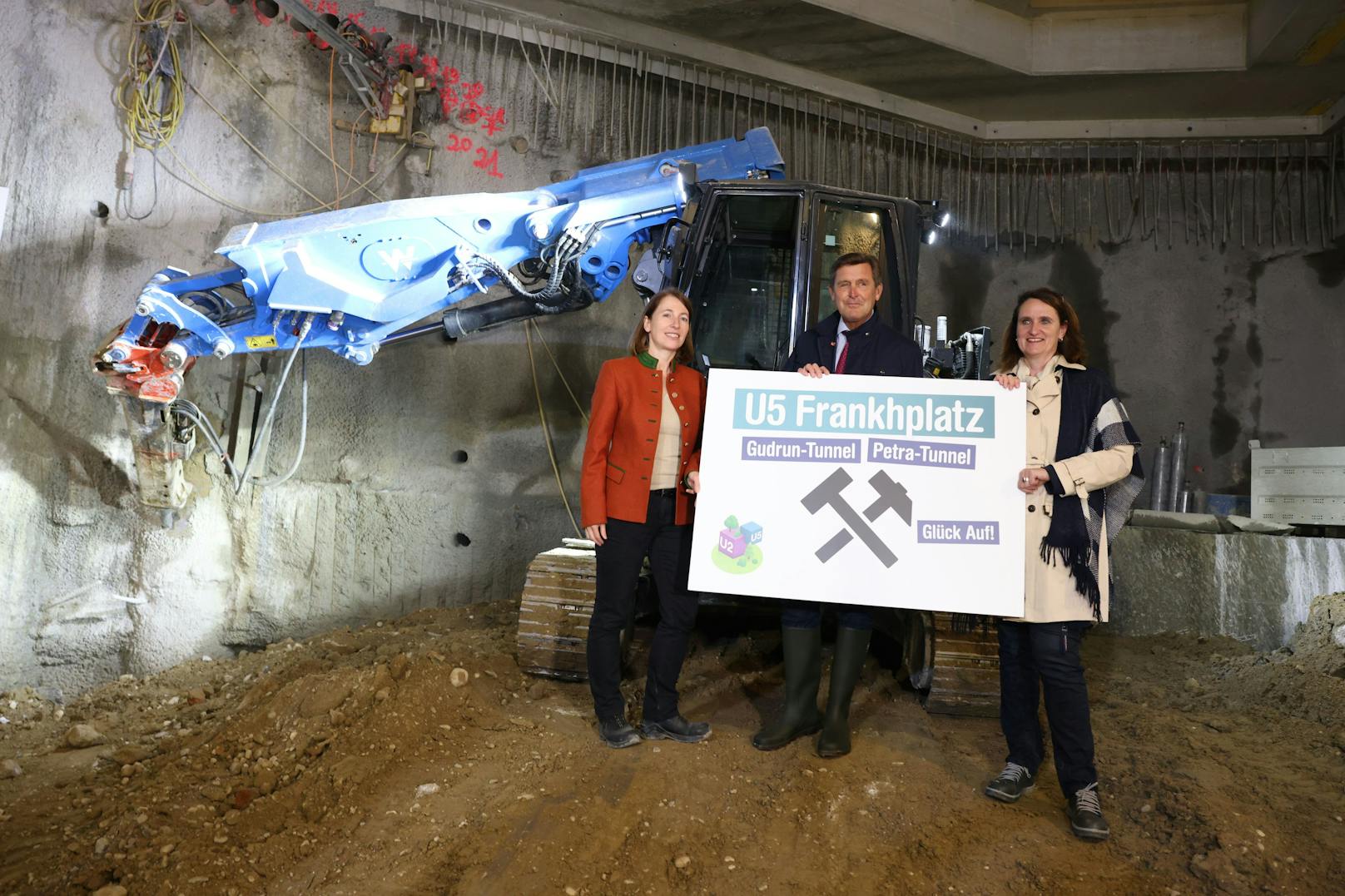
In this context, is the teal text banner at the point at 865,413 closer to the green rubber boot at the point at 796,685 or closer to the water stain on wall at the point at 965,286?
the green rubber boot at the point at 796,685

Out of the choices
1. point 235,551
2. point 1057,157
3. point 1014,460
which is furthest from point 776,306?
point 1057,157

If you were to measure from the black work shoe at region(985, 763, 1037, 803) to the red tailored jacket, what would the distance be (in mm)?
1303

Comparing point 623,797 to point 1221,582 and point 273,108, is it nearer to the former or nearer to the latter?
point 1221,582

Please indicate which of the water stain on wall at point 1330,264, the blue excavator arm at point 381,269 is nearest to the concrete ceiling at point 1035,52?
the water stain on wall at point 1330,264

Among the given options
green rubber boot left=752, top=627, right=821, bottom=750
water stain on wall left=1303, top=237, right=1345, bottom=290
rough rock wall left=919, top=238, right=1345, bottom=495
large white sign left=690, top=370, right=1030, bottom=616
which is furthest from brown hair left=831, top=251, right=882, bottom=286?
water stain on wall left=1303, top=237, right=1345, bottom=290

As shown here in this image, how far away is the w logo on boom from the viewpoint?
3.61m

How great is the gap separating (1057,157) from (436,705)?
7.29 m

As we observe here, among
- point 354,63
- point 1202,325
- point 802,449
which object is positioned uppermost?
point 354,63

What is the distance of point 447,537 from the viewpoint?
18.0 ft

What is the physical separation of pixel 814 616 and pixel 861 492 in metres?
0.50

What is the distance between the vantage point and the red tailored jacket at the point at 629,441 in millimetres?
2984

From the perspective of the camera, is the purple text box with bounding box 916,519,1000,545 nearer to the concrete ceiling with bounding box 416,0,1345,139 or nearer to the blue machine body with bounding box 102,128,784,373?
the blue machine body with bounding box 102,128,784,373

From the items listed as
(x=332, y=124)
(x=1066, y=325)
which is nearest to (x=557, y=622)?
(x=1066, y=325)

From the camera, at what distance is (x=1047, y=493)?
2660 millimetres
